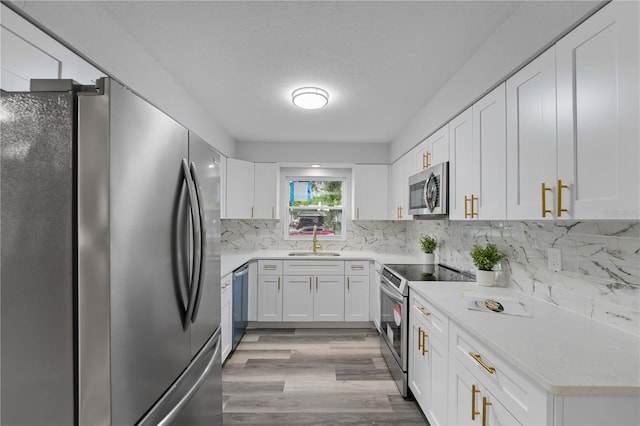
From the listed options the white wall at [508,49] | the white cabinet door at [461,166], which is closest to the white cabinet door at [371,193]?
the white wall at [508,49]

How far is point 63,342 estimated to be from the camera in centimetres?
75

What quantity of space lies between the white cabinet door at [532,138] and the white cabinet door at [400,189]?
5.56 feet

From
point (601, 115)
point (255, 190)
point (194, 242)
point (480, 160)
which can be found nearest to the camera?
point (601, 115)

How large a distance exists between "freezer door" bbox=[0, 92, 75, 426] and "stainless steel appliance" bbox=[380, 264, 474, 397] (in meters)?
1.97

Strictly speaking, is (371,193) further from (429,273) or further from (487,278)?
(487,278)

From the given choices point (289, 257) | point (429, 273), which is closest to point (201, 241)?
point (429, 273)

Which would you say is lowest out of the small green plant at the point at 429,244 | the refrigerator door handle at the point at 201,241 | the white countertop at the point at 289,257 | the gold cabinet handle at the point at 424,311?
the gold cabinet handle at the point at 424,311

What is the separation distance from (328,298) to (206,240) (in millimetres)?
2606

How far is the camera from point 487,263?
6.72ft

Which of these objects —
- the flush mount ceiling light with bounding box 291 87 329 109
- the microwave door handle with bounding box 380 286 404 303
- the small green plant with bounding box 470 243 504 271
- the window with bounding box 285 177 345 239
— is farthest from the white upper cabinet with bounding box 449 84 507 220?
the window with bounding box 285 177 345 239

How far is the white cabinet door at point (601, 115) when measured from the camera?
36.7 inches

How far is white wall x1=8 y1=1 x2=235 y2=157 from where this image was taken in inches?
48.1

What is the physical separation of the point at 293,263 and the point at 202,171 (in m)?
2.45

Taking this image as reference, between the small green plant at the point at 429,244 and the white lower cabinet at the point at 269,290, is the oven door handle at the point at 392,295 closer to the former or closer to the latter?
the small green plant at the point at 429,244
